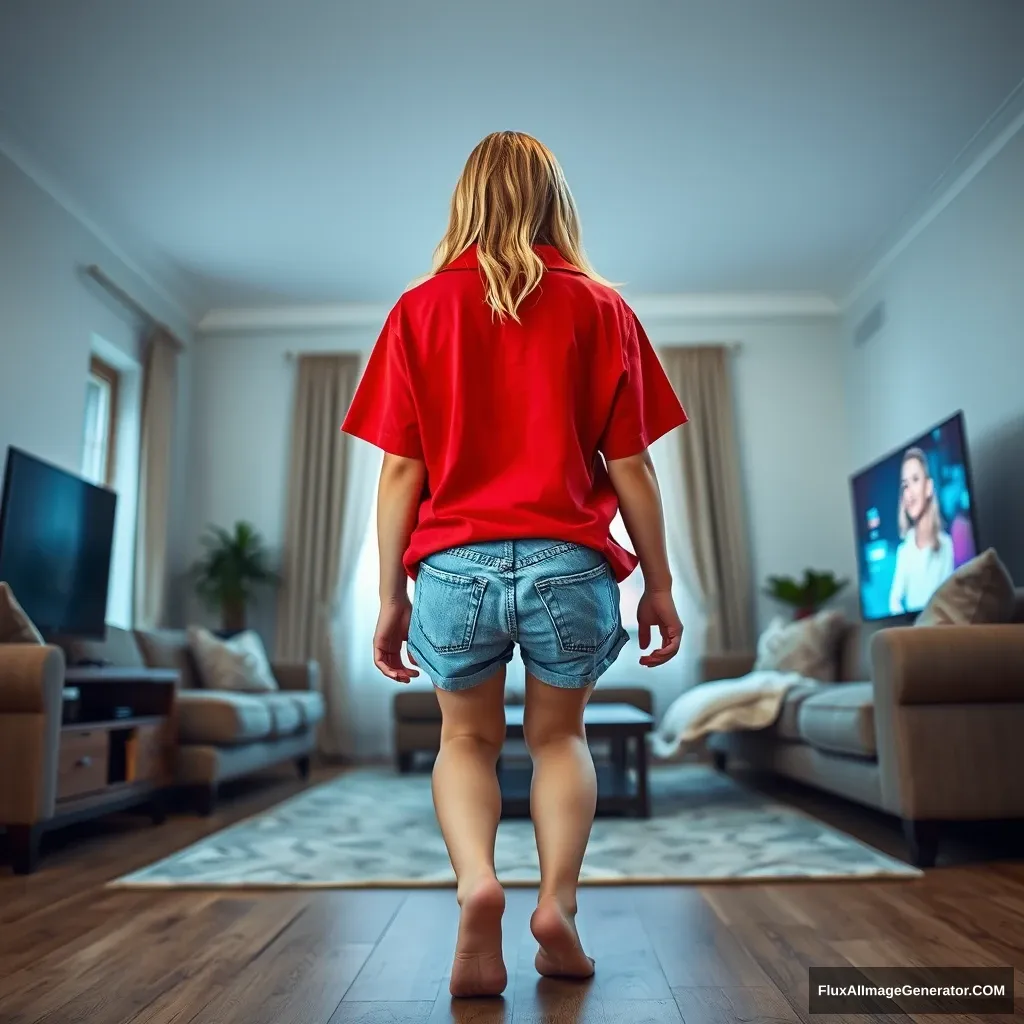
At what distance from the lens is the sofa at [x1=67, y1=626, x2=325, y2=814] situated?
12.3ft

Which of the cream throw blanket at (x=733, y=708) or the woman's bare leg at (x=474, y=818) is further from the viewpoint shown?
the cream throw blanket at (x=733, y=708)

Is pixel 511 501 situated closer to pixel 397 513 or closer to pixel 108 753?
pixel 397 513

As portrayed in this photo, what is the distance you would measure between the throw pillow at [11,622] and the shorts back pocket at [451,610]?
1.96 metres

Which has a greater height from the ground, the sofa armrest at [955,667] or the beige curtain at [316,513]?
the beige curtain at [316,513]

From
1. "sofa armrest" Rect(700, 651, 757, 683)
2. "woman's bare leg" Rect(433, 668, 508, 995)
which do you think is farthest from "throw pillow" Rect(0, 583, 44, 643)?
"sofa armrest" Rect(700, 651, 757, 683)

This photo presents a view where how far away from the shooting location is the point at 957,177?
4641mm

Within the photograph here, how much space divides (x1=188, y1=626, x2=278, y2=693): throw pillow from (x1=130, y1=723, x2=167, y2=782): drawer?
110cm

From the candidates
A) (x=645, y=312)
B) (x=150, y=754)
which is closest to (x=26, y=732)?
(x=150, y=754)

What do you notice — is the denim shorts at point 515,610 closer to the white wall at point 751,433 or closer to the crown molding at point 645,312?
the white wall at point 751,433

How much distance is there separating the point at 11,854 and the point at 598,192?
388 cm

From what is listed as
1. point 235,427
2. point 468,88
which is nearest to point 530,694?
point 468,88

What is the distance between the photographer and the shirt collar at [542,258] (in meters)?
1.50

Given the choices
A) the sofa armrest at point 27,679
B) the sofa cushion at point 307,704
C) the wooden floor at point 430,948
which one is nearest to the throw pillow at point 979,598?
the wooden floor at point 430,948

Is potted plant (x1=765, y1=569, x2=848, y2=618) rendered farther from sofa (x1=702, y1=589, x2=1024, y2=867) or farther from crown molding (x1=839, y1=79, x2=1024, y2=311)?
sofa (x1=702, y1=589, x2=1024, y2=867)
